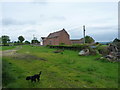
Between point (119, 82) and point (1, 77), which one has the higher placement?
point (1, 77)

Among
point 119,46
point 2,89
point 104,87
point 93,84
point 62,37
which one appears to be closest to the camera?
point 2,89

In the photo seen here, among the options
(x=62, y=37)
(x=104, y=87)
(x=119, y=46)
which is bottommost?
(x=104, y=87)

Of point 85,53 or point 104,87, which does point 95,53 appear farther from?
point 104,87

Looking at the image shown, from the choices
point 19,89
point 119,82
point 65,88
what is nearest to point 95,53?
point 119,82

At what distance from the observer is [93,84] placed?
14.9 feet

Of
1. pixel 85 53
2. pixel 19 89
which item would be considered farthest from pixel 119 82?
pixel 85 53

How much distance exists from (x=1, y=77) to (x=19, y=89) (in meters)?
0.99

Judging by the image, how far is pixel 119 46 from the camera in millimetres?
11734

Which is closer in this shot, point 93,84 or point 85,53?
point 93,84

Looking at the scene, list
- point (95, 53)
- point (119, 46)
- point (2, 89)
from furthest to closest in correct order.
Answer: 1. point (95, 53)
2. point (119, 46)
3. point (2, 89)

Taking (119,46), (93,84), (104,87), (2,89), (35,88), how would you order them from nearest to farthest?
1. (2,89)
2. (35,88)
3. (104,87)
4. (93,84)
5. (119,46)

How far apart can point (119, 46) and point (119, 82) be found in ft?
26.9

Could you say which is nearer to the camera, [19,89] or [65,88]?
[19,89]

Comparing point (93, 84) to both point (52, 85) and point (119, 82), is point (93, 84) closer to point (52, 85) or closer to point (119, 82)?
point (119, 82)
